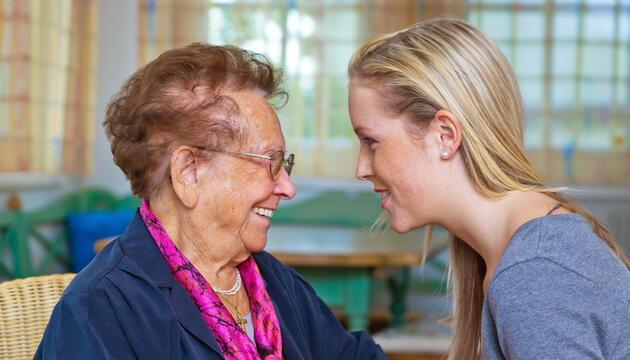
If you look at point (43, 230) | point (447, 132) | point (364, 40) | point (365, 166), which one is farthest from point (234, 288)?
point (364, 40)

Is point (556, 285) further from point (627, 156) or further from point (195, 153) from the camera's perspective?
point (627, 156)

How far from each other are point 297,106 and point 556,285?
4.49 meters

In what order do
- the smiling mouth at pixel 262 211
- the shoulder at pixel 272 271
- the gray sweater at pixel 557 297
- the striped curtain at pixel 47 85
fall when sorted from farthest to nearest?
the striped curtain at pixel 47 85 → the shoulder at pixel 272 271 → the smiling mouth at pixel 262 211 → the gray sweater at pixel 557 297

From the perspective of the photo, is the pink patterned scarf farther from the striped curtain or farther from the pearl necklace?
the striped curtain

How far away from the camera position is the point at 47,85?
14.3ft

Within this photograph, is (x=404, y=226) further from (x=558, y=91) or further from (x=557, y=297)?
(x=558, y=91)

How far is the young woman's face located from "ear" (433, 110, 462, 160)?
0.02 meters

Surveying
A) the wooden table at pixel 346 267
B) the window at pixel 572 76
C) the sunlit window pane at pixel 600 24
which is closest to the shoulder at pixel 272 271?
the wooden table at pixel 346 267

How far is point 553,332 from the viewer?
1.02 meters

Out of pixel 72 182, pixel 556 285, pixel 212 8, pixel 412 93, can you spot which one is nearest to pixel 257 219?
pixel 412 93

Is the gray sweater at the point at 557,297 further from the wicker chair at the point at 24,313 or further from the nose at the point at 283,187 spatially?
the wicker chair at the point at 24,313

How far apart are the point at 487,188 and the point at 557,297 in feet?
0.99

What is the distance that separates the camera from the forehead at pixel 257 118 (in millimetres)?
1394

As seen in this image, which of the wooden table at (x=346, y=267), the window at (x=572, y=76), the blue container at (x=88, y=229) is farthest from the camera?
the window at (x=572, y=76)
